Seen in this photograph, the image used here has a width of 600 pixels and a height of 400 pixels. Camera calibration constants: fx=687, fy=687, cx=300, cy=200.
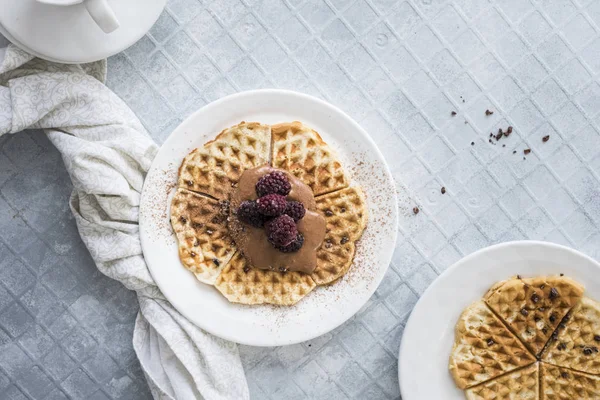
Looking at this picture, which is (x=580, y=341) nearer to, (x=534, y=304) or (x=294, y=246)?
(x=534, y=304)

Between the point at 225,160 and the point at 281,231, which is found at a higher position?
the point at 225,160

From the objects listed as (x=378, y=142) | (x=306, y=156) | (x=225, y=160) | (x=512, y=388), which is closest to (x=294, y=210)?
(x=306, y=156)

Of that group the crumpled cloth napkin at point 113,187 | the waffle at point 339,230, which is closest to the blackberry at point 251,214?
the waffle at point 339,230

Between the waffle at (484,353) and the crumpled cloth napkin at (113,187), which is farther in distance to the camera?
the waffle at (484,353)

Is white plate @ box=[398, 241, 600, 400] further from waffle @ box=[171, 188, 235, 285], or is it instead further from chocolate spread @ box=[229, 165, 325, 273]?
waffle @ box=[171, 188, 235, 285]

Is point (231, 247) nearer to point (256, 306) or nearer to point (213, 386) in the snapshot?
point (256, 306)

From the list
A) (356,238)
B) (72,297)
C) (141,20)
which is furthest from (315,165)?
(72,297)

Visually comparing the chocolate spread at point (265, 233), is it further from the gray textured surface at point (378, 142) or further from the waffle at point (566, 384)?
the waffle at point (566, 384)

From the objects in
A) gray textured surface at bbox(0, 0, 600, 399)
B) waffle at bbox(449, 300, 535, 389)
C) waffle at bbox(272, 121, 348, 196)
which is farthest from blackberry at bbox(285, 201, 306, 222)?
waffle at bbox(449, 300, 535, 389)
